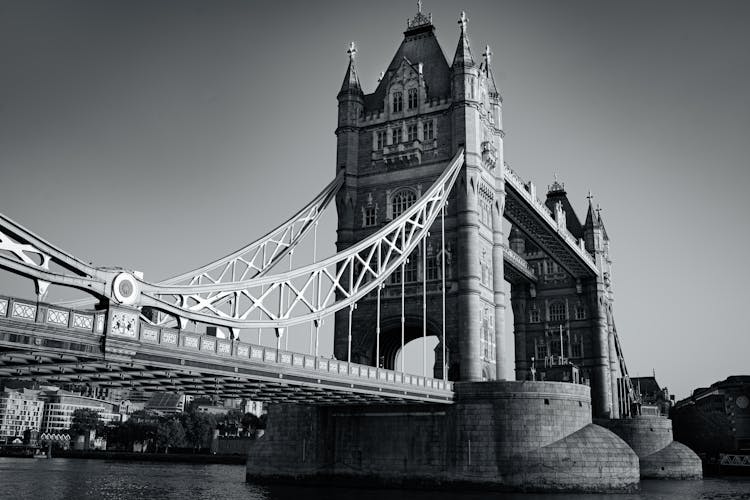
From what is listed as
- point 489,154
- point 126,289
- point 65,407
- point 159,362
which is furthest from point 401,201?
point 65,407

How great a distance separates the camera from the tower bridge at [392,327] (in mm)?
24500

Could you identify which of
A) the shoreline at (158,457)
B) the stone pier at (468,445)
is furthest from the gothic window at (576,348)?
the shoreline at (158,457)

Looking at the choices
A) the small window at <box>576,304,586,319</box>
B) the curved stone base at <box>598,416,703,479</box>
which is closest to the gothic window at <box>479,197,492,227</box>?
the curved stone base at <box>598,416,703,479</box>

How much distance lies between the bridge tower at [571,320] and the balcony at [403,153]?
30.1m

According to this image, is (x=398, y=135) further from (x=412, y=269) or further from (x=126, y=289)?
(x=126, y=289)

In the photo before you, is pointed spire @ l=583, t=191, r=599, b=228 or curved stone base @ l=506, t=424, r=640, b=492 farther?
pointed spire @ l=583, t=191, r=599, b=228

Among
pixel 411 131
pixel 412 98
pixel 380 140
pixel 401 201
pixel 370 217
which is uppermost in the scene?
pixel 412 98

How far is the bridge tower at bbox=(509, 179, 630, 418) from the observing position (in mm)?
78000

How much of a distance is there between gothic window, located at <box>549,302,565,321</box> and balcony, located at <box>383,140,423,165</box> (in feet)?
124

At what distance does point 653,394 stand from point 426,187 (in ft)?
246

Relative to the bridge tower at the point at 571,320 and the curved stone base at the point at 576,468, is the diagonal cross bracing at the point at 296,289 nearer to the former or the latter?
the curved stone base at the point at 576,468

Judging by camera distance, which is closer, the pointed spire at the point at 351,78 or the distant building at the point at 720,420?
the pointed spire at the point at 351,78

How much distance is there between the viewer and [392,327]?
48875mm

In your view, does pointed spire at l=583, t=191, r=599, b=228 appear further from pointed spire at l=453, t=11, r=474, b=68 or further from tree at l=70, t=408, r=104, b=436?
tree at l=70, t=408, r=104, b=436
